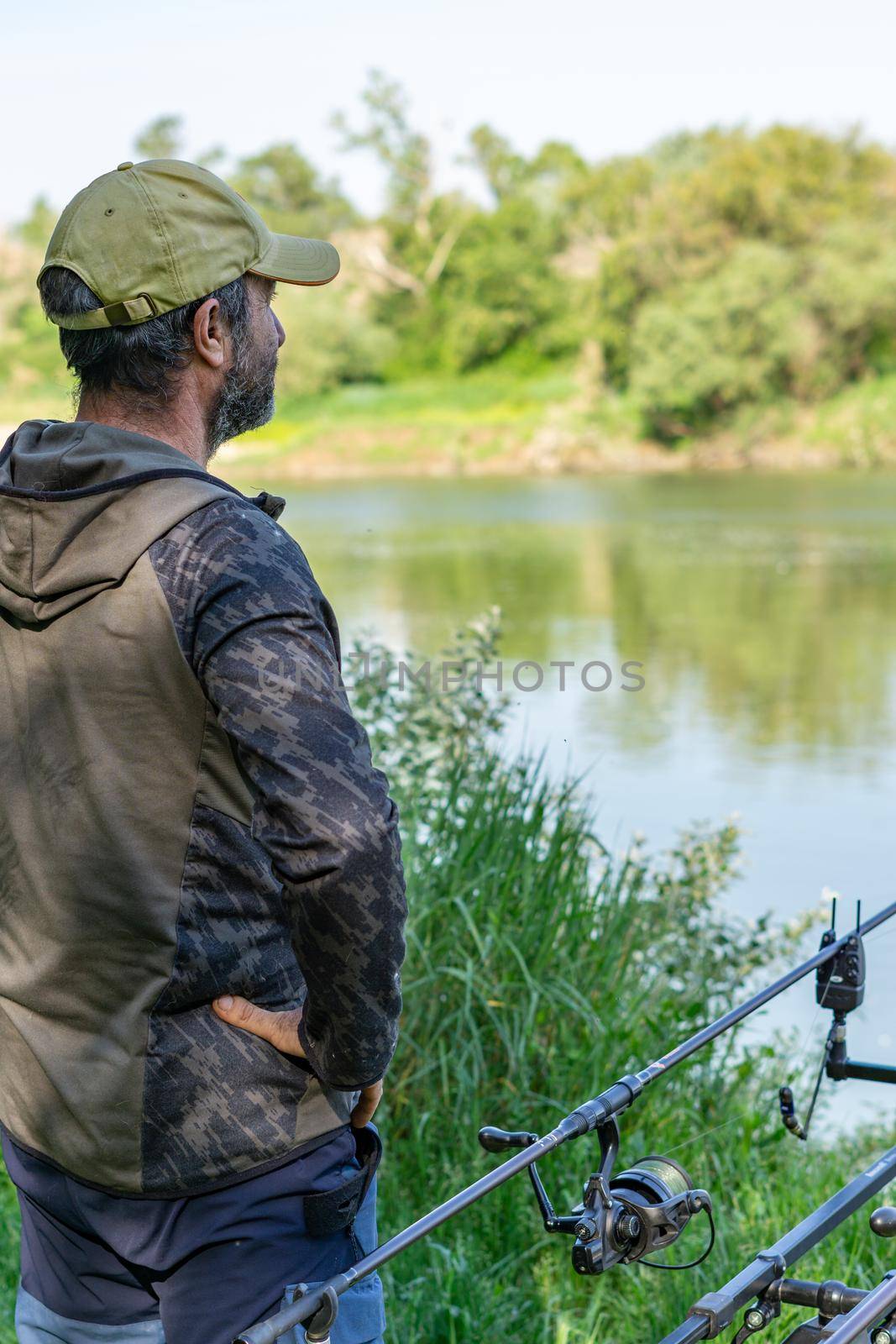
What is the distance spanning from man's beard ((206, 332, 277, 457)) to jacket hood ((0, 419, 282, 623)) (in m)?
0.10

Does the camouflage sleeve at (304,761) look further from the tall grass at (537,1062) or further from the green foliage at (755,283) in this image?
the green foliage at (755,283)

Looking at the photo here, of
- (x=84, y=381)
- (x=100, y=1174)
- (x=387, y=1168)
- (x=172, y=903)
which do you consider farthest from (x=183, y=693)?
(x=387, y=1168)

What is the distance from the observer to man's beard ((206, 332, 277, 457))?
136cm

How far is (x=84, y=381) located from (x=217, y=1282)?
31.6 inches

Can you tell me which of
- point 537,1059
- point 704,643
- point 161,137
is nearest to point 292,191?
point 161,137

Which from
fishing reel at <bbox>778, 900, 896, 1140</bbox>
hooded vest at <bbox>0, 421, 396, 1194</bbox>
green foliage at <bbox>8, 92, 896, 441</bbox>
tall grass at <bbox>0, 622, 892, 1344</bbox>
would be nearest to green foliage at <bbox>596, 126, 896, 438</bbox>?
green foliage at <bbox>8, 92, 896, 441</bbox>

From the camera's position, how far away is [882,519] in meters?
18.3

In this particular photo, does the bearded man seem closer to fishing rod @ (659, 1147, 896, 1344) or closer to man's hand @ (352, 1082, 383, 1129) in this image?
man's hand @ (352, 1082, 383, 1129)

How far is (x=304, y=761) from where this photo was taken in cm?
114

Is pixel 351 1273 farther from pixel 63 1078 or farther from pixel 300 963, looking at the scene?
pixel 63 1078

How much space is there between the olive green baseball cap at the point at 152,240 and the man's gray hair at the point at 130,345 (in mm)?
10

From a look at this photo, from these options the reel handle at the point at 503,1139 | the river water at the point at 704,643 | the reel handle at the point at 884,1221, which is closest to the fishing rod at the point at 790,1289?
the reel handle at the point at 884,1221

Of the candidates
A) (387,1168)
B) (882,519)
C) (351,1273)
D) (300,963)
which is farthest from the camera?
(882,519)

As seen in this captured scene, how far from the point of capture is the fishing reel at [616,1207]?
47.8 inches
